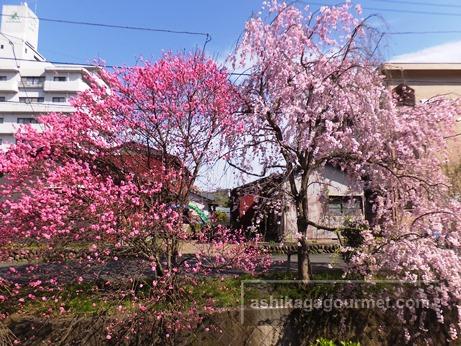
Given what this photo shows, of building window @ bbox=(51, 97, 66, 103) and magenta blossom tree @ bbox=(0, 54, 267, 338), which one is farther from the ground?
building window @ bbox=(51, 97, 66, 103)

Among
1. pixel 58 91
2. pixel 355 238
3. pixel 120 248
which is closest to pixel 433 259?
pixel 355 238

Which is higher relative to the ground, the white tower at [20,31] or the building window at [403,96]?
the white tower at [20,31]

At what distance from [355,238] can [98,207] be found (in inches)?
194

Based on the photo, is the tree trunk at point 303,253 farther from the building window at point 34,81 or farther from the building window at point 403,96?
the building window at point 34,81

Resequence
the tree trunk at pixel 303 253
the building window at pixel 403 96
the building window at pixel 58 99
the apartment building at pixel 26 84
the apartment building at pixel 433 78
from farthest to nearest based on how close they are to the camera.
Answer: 1. the building window at pixel 58 99
2. the apartment building at pixel 26 84
3. the apartment building at pixel 433 78
4. the building window at pixel 403 96
5. the tree trunk at pixel 303 253

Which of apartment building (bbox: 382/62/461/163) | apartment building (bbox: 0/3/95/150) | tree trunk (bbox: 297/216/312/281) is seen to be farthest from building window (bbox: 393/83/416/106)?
apartment building (bbox: 0/3/95/150)

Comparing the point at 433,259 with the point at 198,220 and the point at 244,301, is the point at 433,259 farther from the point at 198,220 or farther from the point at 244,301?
the point at 198,220

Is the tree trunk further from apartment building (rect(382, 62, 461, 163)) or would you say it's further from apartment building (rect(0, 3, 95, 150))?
apartment building (rect(0, 3, 95, 150))

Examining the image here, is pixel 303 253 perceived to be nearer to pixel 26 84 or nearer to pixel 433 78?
pixel 433 78

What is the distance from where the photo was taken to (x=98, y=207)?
6344mm

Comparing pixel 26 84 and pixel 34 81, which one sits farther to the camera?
pixel 34 81

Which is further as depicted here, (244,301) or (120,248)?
(244,301)

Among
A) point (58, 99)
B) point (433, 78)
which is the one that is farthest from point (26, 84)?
point (433, 78)

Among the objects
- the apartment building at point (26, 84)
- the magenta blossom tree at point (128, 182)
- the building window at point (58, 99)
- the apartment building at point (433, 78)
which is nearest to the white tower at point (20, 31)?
the apartment building at point (26, 84)
